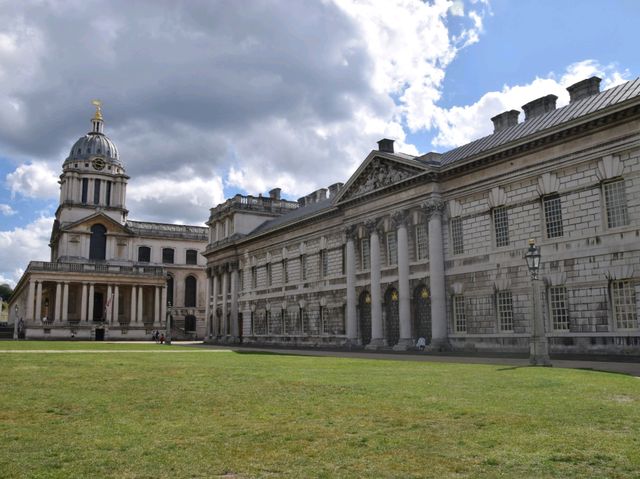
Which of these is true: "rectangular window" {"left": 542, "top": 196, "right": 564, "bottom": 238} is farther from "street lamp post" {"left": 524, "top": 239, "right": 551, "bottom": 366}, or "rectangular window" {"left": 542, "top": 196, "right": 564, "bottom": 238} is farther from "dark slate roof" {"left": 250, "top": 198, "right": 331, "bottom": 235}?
"dark slate roof" {"left": 250, "top": 198, "right": 331, "bottom": 235}

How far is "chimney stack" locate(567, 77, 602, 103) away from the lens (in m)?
33.1

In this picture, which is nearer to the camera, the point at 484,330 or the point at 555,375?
the point at 555,375

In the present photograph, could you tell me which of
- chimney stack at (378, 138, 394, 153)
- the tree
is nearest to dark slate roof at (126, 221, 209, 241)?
chimney stack at (378, 138, 394, 153)

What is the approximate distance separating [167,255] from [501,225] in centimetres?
7720

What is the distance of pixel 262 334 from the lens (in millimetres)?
59062

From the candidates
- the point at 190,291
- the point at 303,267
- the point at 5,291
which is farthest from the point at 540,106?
the point at 5,291

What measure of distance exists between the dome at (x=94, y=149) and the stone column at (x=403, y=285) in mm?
72716

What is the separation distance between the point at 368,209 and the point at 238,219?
26865mm

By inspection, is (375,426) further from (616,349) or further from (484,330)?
(484,330)

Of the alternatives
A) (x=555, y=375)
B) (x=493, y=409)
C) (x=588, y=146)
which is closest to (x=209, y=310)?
(x=588, y=146)

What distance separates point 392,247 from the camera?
41.0m

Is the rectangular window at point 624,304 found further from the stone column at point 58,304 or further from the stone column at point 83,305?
the stone column at point 58,304

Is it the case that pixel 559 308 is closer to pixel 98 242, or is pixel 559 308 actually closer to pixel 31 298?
pixel 31 298

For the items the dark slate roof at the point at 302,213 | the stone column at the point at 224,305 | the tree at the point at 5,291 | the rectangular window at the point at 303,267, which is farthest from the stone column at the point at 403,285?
the tree at the point at 5,291
